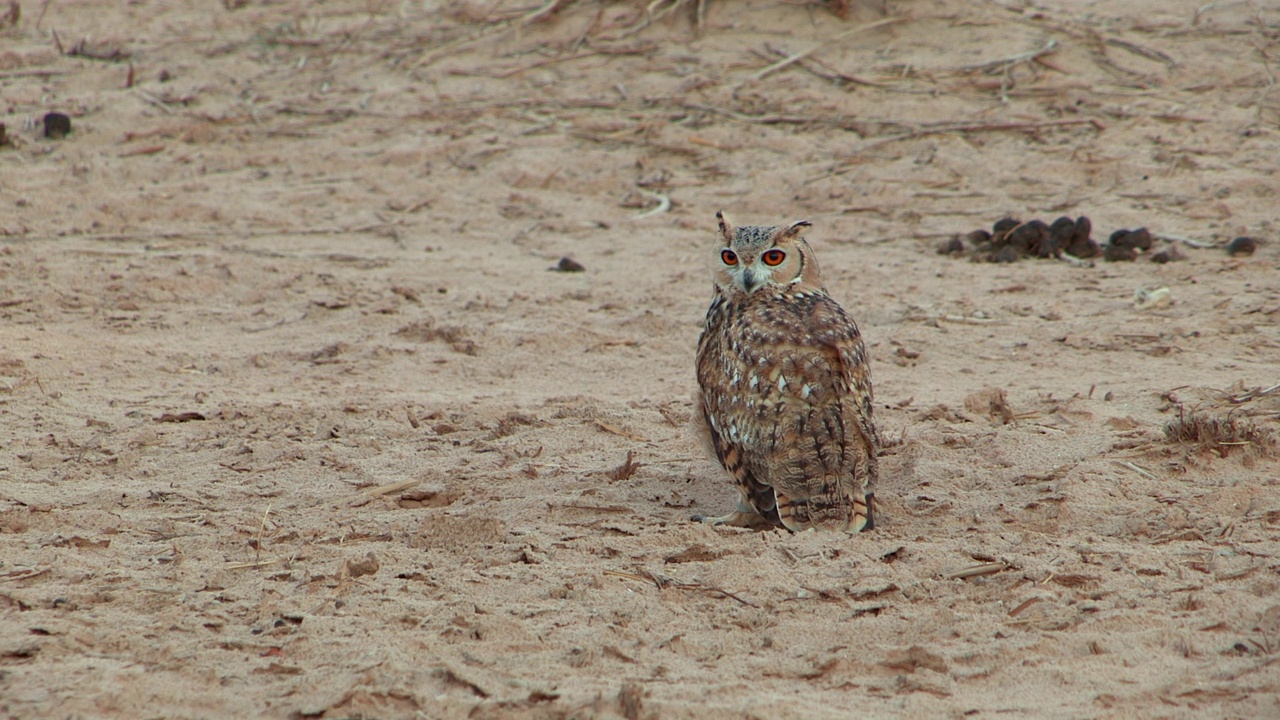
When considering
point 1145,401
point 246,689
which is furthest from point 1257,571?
point 246,689

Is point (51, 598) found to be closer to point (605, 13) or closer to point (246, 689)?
point (246, 689)

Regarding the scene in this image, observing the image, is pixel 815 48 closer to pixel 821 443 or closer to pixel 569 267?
pixel 569 267

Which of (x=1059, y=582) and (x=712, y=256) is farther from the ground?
(x=712, y=256)

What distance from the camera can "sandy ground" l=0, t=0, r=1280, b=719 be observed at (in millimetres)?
3621

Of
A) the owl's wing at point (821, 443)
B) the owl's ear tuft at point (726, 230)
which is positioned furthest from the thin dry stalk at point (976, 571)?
the owl's ear tuft at point (726, 230)

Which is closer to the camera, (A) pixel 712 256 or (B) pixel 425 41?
(A) pixel 712 256

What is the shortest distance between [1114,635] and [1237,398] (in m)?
2.42

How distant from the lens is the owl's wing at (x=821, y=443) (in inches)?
181

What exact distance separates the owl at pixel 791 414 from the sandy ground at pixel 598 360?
186mm

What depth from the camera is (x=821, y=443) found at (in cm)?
464

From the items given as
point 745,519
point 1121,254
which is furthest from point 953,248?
point 745,519

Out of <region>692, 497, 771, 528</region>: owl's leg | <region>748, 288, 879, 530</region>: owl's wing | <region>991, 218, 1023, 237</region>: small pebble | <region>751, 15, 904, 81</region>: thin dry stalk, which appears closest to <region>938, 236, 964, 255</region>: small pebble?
<region>991, 218, 1023, 237</region>: small pebble

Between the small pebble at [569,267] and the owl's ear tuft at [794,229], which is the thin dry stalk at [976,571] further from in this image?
the small pebble at [569,267]

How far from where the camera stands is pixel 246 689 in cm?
337
